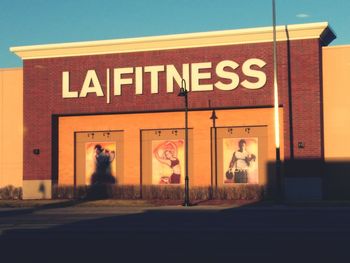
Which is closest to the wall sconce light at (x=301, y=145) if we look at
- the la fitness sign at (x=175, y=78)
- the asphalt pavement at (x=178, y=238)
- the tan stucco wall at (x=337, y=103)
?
the tan stucco wall at (x=337, y=103)

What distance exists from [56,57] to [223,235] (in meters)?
25.6

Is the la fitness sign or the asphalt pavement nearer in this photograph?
the asphalt pavement

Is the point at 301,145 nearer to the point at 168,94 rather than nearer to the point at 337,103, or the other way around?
the point at 337,103

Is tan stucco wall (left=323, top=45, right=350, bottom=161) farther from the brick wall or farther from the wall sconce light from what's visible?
the wall sconce light

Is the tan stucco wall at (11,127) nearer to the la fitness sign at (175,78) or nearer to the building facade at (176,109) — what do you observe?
the building facade at (176,109)

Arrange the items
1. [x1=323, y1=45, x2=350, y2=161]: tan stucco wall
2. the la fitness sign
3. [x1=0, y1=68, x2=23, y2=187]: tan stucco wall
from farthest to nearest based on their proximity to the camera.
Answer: [x1=0, y1=68, x2=23, y2=187]: tan stucco wall < the la fitness sign < [x1=323, y1=45, x2=350, y2=161]: tan stucco wall

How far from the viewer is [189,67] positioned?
3741 centimetres

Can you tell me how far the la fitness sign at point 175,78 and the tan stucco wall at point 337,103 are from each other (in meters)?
3.76

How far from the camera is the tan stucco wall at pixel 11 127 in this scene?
136 ft

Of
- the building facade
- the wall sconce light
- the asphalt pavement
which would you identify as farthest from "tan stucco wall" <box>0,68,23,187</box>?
the wall sconce light

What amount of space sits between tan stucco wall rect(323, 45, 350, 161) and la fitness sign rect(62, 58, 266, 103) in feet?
12.3

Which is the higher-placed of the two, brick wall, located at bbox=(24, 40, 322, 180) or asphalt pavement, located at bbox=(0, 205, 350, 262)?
brick wall, located at bbox=(24, 40, 322, 180)

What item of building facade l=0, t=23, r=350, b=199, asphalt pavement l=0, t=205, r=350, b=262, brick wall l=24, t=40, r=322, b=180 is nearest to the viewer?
asphalt pavement l=0, t=205, r=350, b=262

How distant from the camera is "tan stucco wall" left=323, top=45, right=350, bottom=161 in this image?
3566cm
